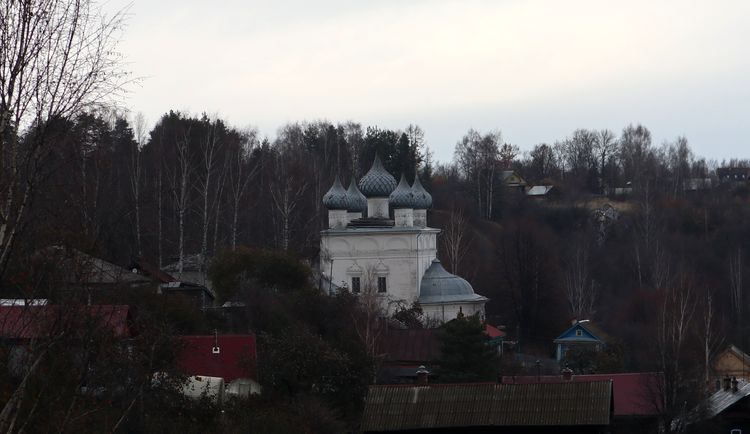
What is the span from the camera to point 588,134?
88.2m

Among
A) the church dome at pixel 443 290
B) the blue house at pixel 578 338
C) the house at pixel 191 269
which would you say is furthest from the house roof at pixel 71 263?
the blue house at pixel 578 338

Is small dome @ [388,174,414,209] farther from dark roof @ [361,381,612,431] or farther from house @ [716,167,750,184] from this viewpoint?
house @ [716,167,750,184]

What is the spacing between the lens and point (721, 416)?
101 ft

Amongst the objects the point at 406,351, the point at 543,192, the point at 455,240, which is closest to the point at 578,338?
the point at 455,240

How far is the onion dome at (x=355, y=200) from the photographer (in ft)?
149

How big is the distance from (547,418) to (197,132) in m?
24.7

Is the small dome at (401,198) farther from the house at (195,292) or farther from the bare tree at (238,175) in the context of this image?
the house at (195,292)

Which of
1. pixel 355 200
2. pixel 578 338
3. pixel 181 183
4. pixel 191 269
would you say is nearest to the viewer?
pixel 181 183

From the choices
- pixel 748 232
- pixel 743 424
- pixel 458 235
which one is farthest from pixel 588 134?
→ pixel 743 424

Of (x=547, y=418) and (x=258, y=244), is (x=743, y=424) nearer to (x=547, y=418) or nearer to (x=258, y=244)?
(x=547, y=418)

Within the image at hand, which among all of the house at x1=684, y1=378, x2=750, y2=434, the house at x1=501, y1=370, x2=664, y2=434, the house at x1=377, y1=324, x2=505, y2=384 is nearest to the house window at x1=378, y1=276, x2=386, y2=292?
the house at x1=377, y1=324, x2=505, y2=384

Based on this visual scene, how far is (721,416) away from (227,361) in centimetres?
1032

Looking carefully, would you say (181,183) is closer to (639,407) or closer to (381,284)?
(381,284)

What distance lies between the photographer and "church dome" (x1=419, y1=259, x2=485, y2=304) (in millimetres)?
43625
